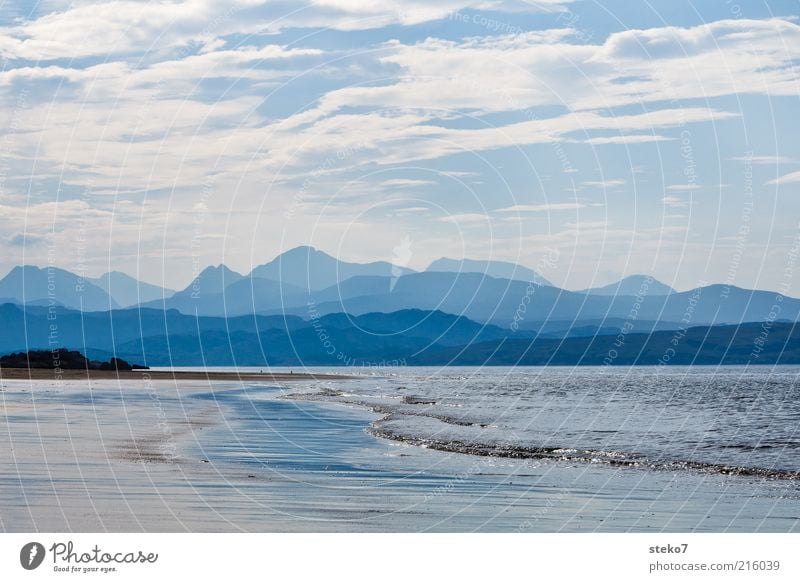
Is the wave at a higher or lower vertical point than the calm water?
higher

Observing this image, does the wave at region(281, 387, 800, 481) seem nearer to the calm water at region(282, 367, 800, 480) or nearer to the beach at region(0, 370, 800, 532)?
the calm water at region(282, 367, 800, 480)

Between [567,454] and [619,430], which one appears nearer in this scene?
[567,454]

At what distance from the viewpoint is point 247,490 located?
25344 mm

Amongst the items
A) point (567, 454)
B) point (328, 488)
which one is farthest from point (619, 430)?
point (328, 488)

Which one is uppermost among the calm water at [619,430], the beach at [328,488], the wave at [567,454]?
the beach at [328,488]

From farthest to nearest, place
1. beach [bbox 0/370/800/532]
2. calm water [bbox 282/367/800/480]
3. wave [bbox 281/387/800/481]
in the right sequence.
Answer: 1. calm water [bbox 282/367/800/480]
2. wave [bbox 281/387/800/481]
3. beach [bbox 0/370/800/532]

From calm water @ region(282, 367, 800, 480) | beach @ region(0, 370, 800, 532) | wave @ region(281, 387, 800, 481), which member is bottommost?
calm water @ region(282, 367, 800, 480)

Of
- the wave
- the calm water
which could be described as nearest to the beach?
the wave

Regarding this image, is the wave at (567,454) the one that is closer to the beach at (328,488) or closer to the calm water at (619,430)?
the calm water at (619,430)

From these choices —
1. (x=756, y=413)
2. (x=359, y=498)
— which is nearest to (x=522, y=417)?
(x=756, y=413)

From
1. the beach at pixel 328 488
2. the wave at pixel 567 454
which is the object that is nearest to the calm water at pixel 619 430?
the wave at pixel 567 454

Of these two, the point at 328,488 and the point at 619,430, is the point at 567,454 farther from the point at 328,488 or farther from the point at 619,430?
the point at 619,430

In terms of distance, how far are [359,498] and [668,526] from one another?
23.4ft
